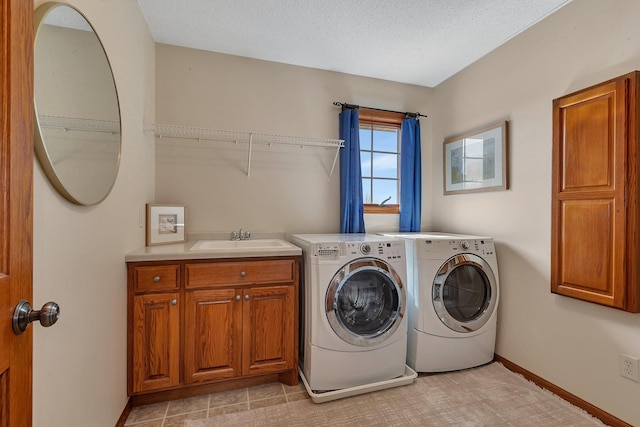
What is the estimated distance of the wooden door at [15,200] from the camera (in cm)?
59

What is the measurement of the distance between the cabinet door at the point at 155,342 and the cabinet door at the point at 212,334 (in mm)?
68

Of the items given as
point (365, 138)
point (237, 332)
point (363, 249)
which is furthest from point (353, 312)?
point (365, 138)

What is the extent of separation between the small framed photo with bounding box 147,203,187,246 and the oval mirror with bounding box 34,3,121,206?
27.4 inches

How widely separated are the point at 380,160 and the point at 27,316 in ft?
9.23

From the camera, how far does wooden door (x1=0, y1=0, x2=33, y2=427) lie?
0.59 meters

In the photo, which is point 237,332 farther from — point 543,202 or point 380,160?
point 543,202

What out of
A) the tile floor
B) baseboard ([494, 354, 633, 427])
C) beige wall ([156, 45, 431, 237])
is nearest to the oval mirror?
beige wall ([156, 45, 431, 237])

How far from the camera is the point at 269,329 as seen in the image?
194 centimetres

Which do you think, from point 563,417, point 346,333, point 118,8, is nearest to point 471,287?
point 563,417

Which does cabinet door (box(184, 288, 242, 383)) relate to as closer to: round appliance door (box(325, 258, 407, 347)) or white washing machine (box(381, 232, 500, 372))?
round appliance door (box(325, 258, 407, 347))

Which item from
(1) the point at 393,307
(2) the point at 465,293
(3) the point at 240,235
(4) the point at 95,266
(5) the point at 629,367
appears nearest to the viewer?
(4) the point at 95,266

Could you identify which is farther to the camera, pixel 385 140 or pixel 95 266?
pixel 385 140

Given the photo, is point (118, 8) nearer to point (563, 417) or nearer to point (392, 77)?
point (392, 77)

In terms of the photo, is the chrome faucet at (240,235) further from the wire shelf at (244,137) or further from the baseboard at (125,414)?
the baseboard at (125,414)
